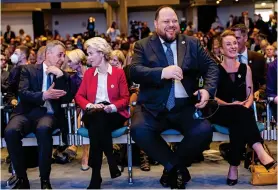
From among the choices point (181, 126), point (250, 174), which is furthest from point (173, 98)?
point (250, 174)

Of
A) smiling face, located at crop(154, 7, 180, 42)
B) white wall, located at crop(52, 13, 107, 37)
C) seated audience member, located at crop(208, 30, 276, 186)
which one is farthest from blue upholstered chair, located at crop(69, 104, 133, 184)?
white wall, located at crop(52, 13, 107, 37)

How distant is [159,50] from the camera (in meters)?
4.05

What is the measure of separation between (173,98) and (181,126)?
0.26 metres

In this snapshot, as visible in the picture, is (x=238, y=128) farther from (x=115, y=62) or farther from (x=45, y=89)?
(x=45, y=89)

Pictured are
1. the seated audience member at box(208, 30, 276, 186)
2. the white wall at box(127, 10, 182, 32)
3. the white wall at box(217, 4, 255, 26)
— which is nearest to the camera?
the seated audience member at box(208, 30, 276, 186)

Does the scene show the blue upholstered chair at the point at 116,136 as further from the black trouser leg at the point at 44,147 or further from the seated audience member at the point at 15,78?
the seated audience member at the point at 15,78

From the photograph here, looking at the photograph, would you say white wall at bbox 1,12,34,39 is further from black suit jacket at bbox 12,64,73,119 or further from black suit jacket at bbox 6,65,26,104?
black suit jacket at bbox 12,64,73,119

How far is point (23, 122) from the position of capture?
13.7 ft

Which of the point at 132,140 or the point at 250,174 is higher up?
the point at 132,140

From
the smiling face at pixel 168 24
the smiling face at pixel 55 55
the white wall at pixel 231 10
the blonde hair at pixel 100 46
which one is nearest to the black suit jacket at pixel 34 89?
the smiling face at pixel 55 55

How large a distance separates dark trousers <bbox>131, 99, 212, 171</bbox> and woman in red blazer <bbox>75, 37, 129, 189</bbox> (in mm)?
242

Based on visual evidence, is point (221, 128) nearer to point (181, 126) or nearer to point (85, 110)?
point (181, 126)

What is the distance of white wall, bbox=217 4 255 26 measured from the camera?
752 inches

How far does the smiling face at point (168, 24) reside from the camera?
4023 mm
